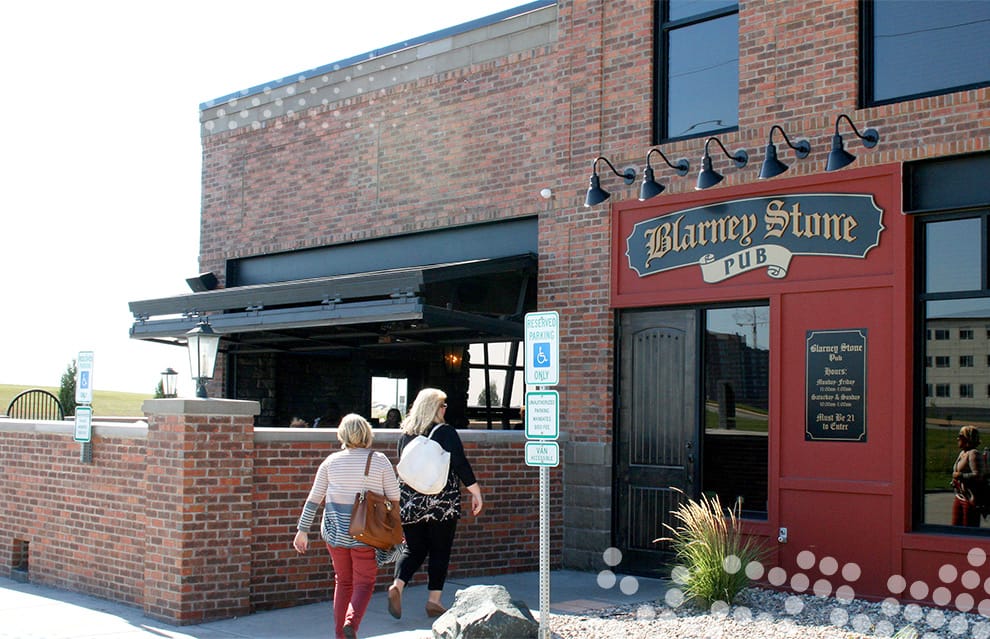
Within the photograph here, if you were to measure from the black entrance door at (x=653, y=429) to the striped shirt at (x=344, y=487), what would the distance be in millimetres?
3983

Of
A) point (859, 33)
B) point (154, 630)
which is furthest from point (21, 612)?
point (859, 33)

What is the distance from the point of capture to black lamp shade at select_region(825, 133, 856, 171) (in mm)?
9508

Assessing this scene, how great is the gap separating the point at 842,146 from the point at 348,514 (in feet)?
17.9

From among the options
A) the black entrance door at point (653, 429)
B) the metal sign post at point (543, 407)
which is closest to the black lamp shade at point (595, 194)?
the black entrance door at point (653, 429)

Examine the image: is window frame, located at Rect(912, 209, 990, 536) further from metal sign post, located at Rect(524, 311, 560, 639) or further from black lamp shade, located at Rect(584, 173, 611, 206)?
metal sign post, located at Rect(524, 311, 560, 639)

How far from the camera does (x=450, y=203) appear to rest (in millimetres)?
13688

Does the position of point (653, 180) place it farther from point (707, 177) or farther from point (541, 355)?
point (541, 355)

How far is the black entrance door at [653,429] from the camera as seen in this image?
36.4 ft

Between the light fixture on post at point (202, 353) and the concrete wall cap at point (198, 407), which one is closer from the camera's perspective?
the concrete wall cap at point (198, 407)

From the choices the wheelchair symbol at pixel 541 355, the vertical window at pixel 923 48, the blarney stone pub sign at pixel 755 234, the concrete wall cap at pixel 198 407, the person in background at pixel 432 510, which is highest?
the vertical window at pixel 923 48

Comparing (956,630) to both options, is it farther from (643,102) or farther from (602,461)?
(643,102)

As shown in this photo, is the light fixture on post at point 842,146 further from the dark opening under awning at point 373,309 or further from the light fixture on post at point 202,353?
the light fixture on post at point 202,353

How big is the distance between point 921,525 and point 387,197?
806cm

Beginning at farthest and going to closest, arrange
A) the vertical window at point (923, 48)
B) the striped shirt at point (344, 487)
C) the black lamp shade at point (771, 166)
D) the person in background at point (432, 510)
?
the black lamp shade at point (771, 166) < the vertical window at point (923, 48) < the person in background at point (432, 510) < the striped shirt at point (344, 487)
